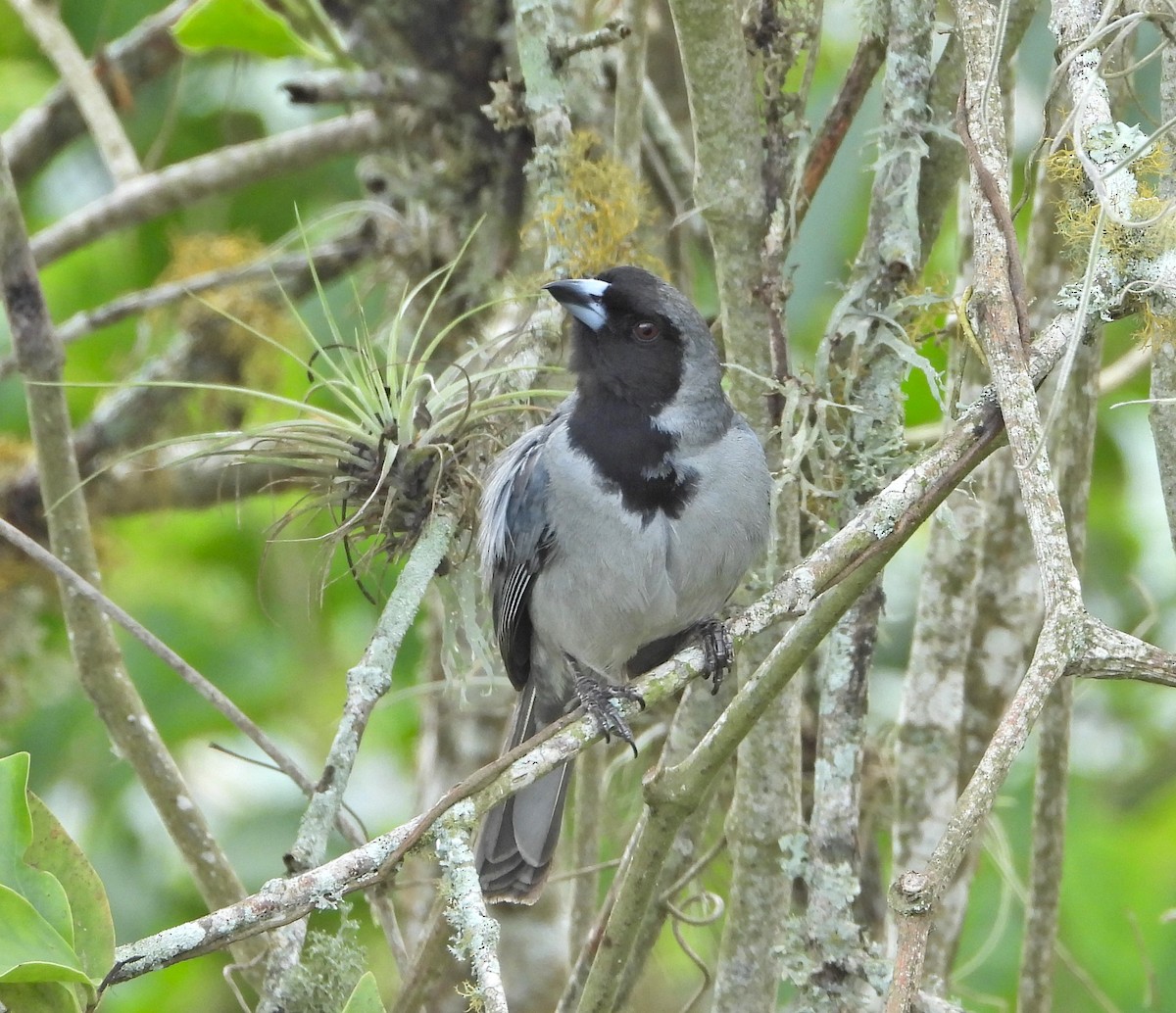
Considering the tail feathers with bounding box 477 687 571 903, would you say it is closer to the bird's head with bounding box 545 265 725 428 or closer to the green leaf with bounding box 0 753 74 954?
the bird's head with bounding box 545 265 725 428

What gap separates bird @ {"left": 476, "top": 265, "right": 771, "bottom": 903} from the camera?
3395mm

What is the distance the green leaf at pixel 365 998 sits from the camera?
1926 millimetres

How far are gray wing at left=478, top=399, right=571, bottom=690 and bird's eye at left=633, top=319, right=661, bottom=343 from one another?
26cm

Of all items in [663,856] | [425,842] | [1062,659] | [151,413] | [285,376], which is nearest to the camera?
[1062,659]

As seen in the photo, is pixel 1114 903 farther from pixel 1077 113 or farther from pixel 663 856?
pixel 1077 113

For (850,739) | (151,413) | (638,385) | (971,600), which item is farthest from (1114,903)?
(151,413)

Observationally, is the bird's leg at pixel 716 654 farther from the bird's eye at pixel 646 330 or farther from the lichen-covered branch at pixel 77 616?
the lichen-covered branch at pixel 77 616

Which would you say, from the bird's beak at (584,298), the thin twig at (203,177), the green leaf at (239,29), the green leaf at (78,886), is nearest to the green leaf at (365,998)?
the green leaf at (78,886)

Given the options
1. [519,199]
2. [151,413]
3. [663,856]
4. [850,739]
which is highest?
[519,199]

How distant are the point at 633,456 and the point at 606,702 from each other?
2.14ft

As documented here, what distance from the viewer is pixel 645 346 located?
358cm

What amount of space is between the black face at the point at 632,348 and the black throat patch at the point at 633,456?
4 cm

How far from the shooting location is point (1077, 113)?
221cm

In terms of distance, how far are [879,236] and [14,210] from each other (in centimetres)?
194
